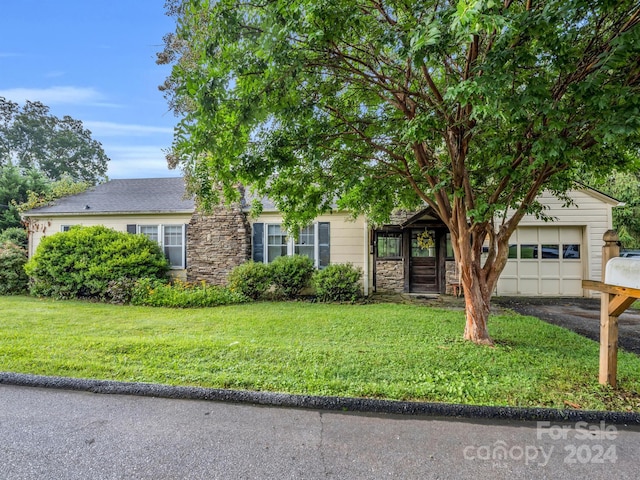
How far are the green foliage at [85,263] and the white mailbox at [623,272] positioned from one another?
1025 centimetres

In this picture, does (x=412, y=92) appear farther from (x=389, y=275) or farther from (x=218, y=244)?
(x=218, y=244)

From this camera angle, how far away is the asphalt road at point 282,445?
6.91ft

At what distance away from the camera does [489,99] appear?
2.78 m

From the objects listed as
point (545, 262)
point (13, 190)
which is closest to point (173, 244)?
point (545, 262)

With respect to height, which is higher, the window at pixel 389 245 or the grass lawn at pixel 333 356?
the window at pixel 389 245

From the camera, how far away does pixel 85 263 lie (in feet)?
30.2

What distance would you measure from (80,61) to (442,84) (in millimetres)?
17389

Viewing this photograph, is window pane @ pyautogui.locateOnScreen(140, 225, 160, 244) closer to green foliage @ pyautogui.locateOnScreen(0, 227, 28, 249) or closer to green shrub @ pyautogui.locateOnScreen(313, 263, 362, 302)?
green shrub @ pyautogui.locateOnScreen(313, 263, 362, 302)

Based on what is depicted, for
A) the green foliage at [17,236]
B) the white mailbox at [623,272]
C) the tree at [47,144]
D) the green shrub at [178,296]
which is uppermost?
the tree at [47,144]

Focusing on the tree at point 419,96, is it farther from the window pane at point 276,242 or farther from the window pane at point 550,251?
the window pane at point 550,251

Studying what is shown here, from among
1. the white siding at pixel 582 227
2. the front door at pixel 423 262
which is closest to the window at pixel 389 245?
the front door at pixel 423 262

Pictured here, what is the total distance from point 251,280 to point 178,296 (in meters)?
1.95

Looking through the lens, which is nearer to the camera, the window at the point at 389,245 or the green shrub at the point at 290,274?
the green shrub at the point at 290,274

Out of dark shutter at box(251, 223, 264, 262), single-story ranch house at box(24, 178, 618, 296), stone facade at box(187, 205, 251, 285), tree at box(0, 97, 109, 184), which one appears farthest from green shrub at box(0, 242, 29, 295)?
tree at box(0, 97, 109, 184)
